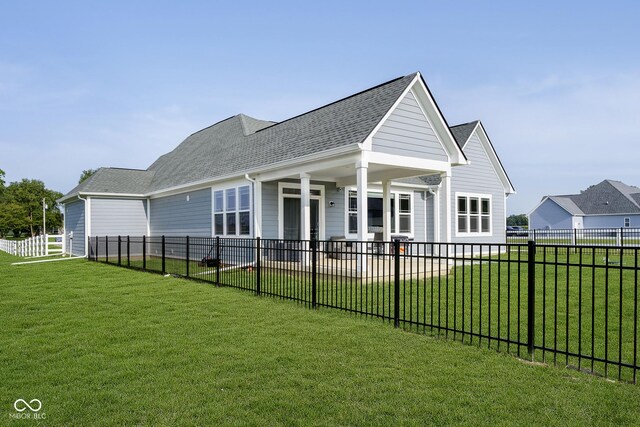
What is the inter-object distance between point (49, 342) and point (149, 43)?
40.5 ft

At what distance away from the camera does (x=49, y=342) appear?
561cm

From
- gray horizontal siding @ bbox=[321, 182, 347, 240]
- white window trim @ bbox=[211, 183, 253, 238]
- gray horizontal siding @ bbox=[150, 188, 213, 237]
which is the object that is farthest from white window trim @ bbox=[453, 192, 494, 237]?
gray horizontal siding @ bbox=[150, 188, 213, 237]

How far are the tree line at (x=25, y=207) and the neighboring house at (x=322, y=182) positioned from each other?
164ft

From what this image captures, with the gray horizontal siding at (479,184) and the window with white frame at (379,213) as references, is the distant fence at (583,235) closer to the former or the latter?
the gray horizontal siding at (479,184)

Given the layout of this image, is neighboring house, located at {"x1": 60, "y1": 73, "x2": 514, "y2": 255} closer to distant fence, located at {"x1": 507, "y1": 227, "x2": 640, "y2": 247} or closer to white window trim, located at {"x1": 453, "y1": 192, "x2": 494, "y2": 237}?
white window trim, located at {"x1": 453, "y1": 192, "x2": 494, "y2": 237}

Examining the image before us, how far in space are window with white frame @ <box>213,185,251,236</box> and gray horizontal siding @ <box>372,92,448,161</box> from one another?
557cm

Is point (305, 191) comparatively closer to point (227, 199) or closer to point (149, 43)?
point (227, 199)

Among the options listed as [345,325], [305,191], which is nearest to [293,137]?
[305,191]

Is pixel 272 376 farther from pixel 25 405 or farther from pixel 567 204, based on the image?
pixel 567 204

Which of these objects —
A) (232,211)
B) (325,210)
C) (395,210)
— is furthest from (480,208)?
(232,211)

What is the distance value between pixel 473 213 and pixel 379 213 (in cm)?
546

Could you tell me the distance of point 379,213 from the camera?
60.1ft

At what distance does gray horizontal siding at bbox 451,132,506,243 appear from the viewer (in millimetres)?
19844

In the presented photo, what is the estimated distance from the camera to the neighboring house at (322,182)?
12047 millimetres
